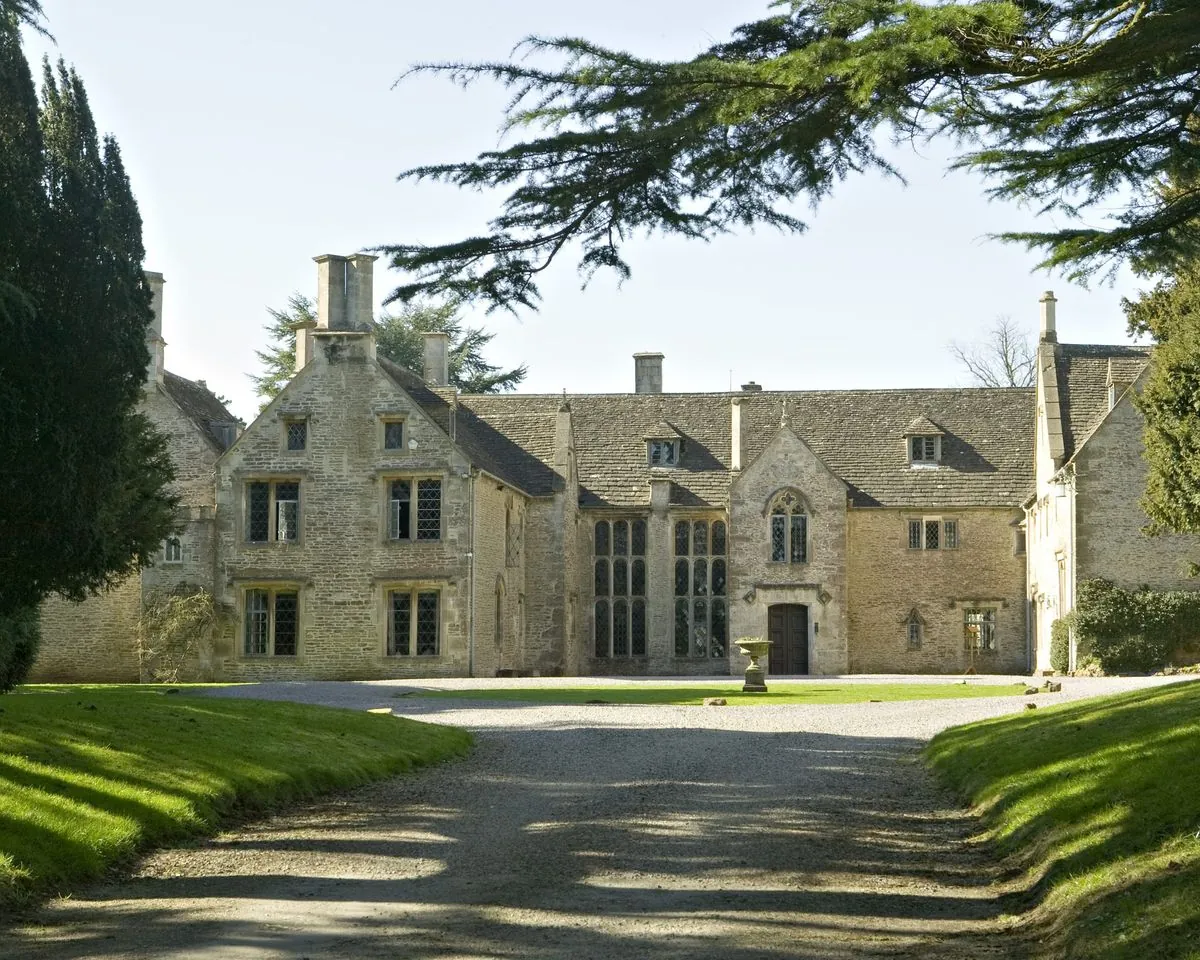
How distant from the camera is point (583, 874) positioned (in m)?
10.8

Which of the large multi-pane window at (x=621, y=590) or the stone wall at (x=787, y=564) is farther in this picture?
the large multi-pane window at (x=621, y=590)

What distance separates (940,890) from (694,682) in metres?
27.1

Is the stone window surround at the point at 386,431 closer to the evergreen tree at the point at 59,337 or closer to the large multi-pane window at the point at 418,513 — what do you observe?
the large multi-pane window at the point at 418,513

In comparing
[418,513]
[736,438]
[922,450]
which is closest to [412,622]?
[418,513]

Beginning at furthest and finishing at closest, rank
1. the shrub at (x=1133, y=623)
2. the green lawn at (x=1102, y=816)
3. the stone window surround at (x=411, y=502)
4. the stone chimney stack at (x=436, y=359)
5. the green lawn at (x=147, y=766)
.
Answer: the stone chimney stack at (x=436, y=359) < the stone window surround at (x=411, y=502) < the shrub at (x=1133, y=623) < the green lawn at (x=147, y=766) < the green lawn at (x=1102, y=816)

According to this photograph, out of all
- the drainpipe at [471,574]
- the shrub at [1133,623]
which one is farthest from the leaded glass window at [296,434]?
the shrub at [1133,623]

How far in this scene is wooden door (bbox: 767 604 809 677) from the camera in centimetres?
4412

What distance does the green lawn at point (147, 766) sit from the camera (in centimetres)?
1112

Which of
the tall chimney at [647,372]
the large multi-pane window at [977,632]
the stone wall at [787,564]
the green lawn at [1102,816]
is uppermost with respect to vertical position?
the tall chimney at [647,372]

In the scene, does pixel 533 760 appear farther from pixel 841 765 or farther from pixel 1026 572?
pixel 1026 572

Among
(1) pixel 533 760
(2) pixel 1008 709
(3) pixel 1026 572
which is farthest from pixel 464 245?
(3) pixel 1026 572

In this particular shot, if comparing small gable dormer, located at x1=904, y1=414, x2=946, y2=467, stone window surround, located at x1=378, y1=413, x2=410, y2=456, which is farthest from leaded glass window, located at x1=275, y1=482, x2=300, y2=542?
small gable dormer, located at x1=904, y1=414, x2=946, y2=467

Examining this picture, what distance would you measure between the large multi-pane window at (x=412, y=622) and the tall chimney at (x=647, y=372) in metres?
13.6

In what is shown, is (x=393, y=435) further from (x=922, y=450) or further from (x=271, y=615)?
(x=922, y=450)
